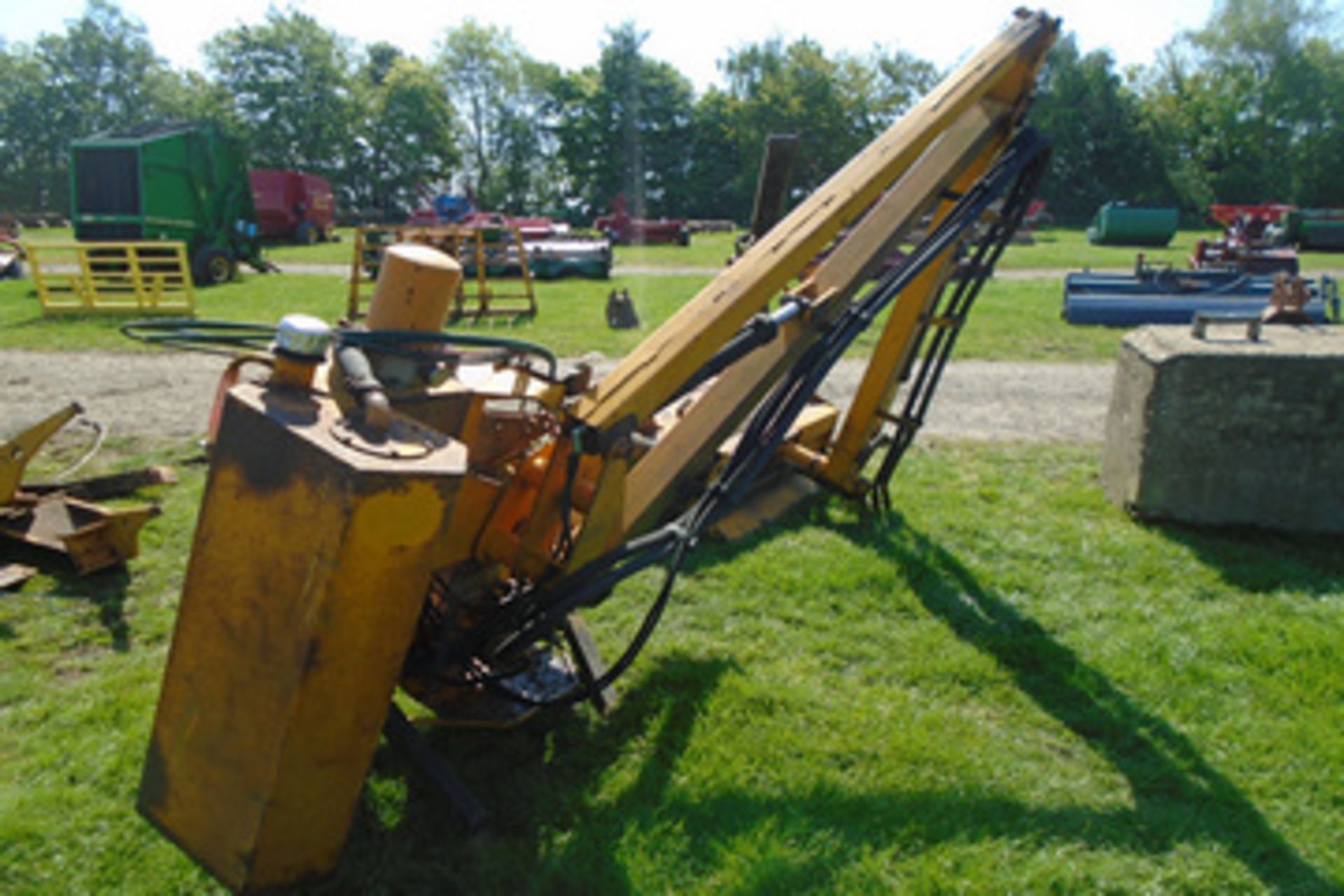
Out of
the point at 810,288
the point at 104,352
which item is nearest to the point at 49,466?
the point at 104,352

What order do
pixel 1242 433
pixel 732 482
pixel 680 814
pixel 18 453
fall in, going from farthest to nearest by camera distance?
pixel 1242 433 → pixel 18 453 → pixel 732 482 → pixel 680 814

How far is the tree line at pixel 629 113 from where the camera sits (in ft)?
147

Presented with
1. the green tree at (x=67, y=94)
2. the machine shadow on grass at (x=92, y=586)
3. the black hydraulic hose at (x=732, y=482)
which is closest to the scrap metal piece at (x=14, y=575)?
the machine shadow on grass at (x=92, y=586)

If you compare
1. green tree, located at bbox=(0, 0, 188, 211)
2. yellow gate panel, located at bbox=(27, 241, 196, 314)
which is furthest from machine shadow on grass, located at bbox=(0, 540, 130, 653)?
green tree, located at bbox=(0, 0, 188, 211)

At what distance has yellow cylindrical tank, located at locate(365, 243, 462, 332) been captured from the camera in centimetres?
236

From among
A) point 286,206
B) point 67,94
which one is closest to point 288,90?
point 67,94

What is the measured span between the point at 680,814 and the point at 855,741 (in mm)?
728

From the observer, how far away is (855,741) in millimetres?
3072

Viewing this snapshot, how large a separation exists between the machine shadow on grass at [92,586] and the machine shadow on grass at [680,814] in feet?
5.39

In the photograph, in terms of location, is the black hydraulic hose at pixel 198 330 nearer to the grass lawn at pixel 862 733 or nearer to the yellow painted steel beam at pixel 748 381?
the yellow painted steel beam at pixel 748 381

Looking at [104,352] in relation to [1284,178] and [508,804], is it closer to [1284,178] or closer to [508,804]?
[508,804]

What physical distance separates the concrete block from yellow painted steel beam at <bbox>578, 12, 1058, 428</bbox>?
1.95 m

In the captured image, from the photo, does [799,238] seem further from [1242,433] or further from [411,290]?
[1242,433]

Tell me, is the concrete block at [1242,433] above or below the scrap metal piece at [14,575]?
above
